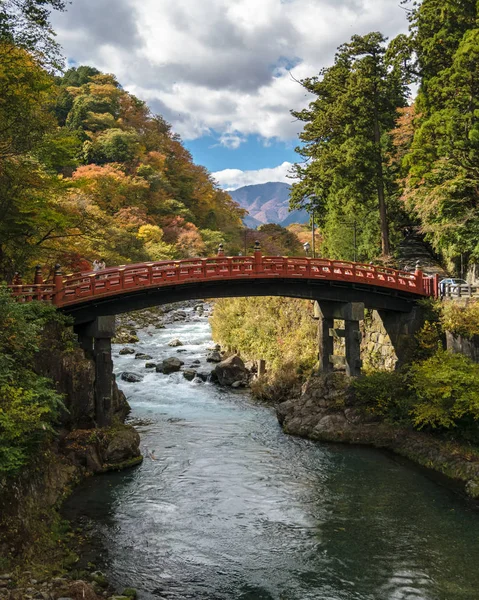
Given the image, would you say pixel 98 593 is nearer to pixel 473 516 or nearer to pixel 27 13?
pixel 473 516

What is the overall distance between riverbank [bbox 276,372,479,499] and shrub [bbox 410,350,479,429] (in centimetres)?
97

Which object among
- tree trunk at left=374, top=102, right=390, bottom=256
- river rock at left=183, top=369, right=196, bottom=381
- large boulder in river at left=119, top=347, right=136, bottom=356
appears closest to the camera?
tree trunk at left=374, top=102, right=390, bottom=256

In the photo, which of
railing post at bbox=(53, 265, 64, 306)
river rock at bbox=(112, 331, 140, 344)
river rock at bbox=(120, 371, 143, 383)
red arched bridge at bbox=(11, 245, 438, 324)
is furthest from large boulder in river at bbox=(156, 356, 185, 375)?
railing post at bbox=(53, 265, 64, 306)

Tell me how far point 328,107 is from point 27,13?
2309 cm

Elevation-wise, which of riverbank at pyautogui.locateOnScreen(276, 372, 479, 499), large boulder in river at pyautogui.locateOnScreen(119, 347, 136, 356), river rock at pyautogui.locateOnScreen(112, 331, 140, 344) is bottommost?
riverbank at pyautogui.locateOnScreen(276, 372, 479, 499)

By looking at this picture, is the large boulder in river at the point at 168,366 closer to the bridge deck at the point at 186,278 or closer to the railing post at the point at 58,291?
the bridge deck at the point at 186,278

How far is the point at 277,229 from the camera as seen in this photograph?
81688 mm

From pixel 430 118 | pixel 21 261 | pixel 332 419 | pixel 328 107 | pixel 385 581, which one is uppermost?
pixel 328 107

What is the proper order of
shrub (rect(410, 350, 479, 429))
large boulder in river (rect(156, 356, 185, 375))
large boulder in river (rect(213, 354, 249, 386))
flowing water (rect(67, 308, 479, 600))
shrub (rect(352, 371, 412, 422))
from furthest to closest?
large boulder in river (rect(156, 356, 185, 375)) < large boulder in river (rect(213, 354, 249, 386)) < shrub (rect(352, 371, 412, 422)) < shrub (rect(410, 350, 479, 429)) < flowing water (rect(67, 308, 479, 600))

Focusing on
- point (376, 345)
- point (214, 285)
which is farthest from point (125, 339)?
point (376, 345)

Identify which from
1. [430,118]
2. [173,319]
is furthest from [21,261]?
[173,319]

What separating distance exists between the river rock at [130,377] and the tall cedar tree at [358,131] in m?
19.2

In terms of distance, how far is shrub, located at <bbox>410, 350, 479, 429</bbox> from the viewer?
2080cm

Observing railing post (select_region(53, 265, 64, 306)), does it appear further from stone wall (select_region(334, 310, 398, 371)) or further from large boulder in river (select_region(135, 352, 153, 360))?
large boulder in river (select_region(135, 352, 153, 360))
